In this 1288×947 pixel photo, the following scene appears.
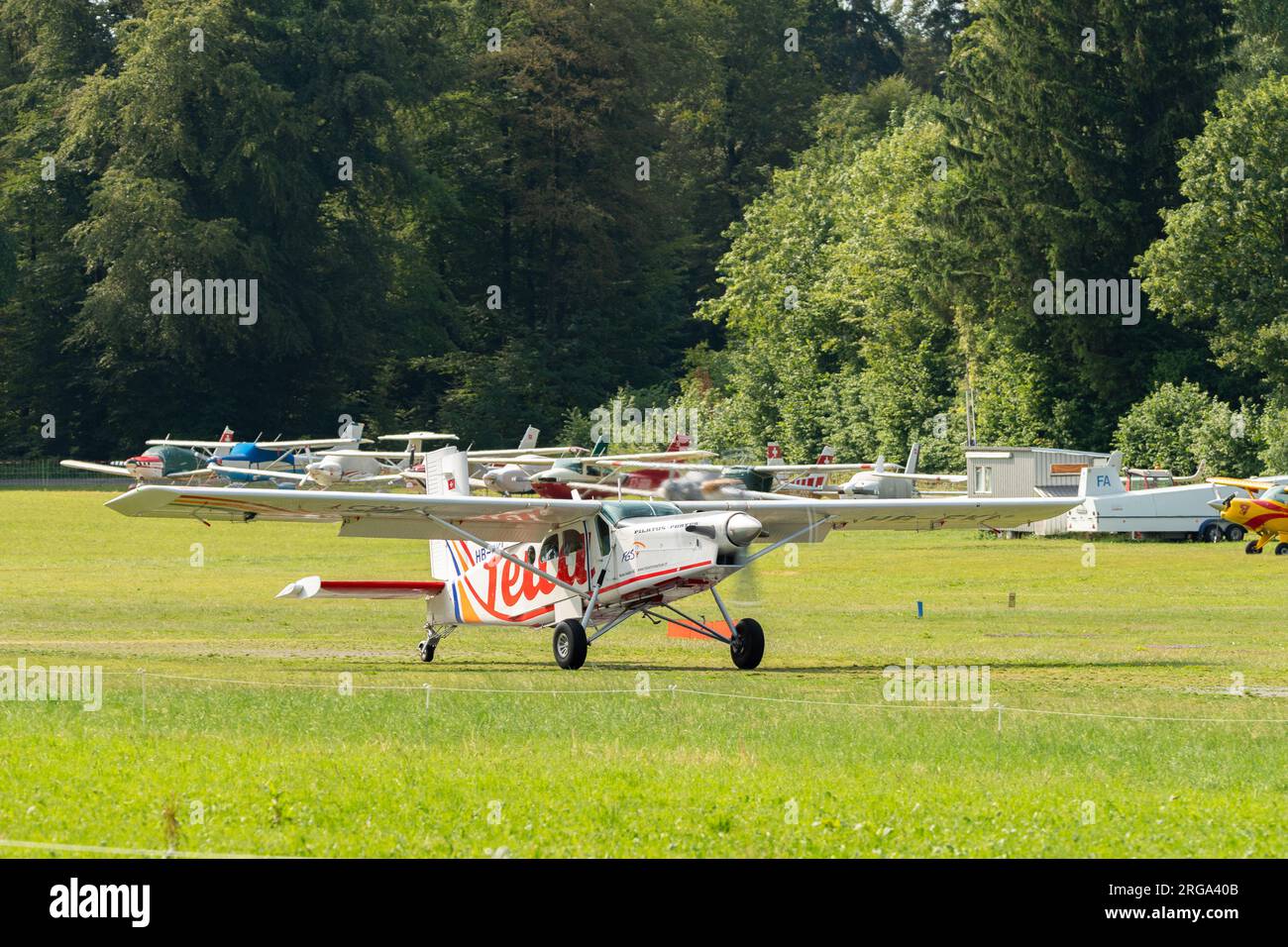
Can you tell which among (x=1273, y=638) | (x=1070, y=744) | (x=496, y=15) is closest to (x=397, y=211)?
(x=496, y=15)

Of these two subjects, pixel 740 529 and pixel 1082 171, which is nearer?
pixel 740 529

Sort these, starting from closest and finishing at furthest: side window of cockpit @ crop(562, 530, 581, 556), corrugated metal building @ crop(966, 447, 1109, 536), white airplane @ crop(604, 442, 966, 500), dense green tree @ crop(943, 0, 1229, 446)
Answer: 1. side window of cockpit @ crop(562, 530, 581, 556)
2. corrugated metal building @ crop(966, 447, 1109, 536)
3. white airplane @ crop(604, 442, 966, 500)
4. dense green tree @ crop(943, 0, 1229, 446)

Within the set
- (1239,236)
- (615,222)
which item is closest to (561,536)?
(1239,236)

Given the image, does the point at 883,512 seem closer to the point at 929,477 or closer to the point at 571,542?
the point at 571,542

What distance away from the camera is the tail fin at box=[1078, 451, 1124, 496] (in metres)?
46.8

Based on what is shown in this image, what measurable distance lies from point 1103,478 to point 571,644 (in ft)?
95.8

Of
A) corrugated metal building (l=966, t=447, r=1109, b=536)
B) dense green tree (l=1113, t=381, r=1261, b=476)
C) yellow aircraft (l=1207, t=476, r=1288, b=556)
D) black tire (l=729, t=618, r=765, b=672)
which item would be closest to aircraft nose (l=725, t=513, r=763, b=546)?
black tire (l=729, t=618, r=765, b=672)

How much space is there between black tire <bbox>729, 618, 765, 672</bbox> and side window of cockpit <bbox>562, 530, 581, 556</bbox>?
2.21m

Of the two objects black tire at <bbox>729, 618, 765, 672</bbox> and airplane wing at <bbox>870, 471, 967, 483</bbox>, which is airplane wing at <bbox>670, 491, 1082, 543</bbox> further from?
airplane wing at <bbox>870, 471, 967, 483</bbox>

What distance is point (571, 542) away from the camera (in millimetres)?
21562

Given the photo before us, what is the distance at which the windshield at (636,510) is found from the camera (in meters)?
21.0

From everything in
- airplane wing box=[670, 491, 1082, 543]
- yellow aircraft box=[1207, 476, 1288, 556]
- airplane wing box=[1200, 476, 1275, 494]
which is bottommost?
yellow aircraft box=[1207, 476, 1288, 556]

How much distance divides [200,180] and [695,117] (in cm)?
3018

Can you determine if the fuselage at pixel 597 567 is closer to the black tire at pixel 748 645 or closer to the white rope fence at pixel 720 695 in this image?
the black tire at pixel 748 645
